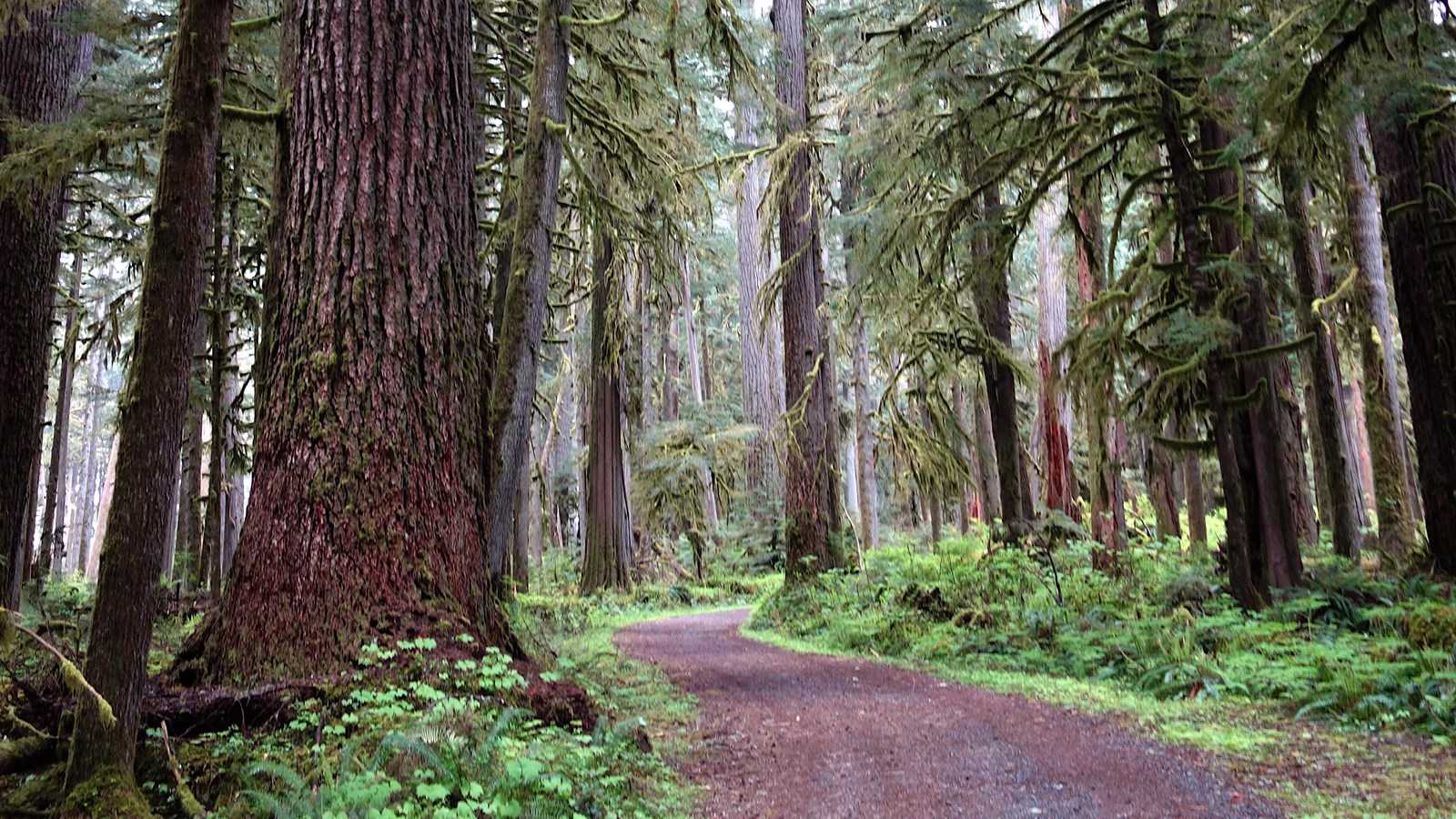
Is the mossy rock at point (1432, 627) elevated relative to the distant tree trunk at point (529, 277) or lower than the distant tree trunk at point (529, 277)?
lower

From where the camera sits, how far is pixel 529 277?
642 centimetres

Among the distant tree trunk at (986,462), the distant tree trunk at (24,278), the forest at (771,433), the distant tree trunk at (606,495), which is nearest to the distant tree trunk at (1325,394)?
the forest at (771,433)

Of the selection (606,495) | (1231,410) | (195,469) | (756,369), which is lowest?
(606,495)

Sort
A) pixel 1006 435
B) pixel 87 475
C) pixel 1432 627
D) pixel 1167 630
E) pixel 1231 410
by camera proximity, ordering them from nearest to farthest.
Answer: pixel 1432 627, pixel 1167 630, pixel 1231 410, pixel 1006 435, pixel 87 475

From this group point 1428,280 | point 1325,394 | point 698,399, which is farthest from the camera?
point 698,399

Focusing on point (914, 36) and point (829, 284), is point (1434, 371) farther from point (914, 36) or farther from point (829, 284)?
point (829, 284)

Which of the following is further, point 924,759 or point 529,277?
point 529,277

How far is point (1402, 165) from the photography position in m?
8.38

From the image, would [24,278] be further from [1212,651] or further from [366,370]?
[1212,651]

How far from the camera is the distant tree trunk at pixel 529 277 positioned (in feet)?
19.8

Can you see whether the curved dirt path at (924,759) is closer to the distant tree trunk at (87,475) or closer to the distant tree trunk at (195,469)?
the distant tree trunk at (195,469)

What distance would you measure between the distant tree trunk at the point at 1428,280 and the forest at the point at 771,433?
44mm

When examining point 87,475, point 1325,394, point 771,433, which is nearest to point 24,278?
point 771,433

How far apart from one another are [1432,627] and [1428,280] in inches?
163
